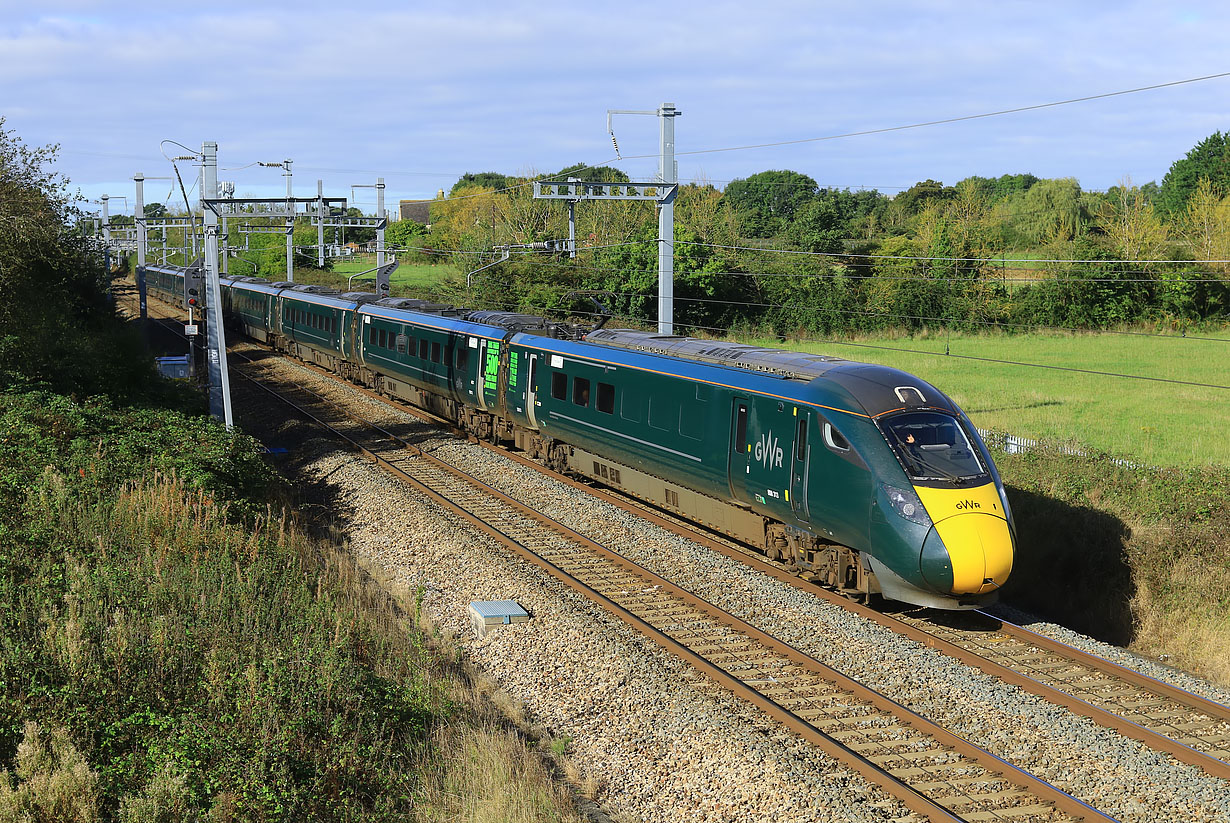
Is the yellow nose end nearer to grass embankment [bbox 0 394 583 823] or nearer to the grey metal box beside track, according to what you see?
the grey metal box beside track

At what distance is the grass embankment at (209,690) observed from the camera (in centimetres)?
691

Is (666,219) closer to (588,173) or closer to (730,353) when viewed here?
(730,353)

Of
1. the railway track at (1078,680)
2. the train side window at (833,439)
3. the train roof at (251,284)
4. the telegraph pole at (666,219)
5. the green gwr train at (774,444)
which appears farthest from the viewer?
the train roof at (251,284)

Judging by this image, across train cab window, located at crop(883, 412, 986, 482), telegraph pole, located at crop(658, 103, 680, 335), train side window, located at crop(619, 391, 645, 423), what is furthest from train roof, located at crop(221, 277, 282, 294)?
train cab window, located at crop(883, 412, 986, 482)

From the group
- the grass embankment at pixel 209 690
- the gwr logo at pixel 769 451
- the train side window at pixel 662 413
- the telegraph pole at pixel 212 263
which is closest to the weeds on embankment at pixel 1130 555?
the gwr logo at pixel 769 451

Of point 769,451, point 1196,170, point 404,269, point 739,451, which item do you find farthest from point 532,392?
point 1196,170

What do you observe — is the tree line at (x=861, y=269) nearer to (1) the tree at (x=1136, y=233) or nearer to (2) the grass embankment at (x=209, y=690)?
→ (1) the tree at (x=1136, y=233)

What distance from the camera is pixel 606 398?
1736cm

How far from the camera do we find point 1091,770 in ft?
27.3

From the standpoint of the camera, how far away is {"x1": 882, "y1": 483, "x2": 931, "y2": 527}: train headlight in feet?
35.9

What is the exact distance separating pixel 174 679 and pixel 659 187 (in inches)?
575

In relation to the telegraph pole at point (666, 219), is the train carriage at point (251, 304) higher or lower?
lower

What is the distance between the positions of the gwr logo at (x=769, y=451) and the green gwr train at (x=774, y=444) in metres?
0.03

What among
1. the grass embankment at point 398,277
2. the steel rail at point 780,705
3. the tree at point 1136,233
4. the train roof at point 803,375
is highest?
the tree at point 1136,233
